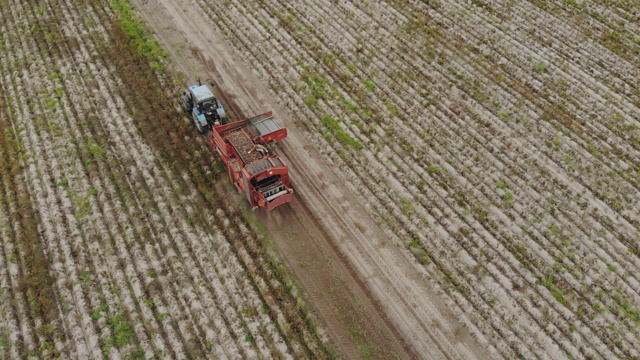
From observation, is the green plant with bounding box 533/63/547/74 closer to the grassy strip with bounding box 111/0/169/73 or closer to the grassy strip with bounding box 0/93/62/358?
the grassy strip with bounding box 111/0/169/73

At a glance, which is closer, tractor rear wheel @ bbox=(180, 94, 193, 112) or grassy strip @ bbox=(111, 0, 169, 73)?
tractor rear wheel @ bbox=(180, 94, 193, 112)

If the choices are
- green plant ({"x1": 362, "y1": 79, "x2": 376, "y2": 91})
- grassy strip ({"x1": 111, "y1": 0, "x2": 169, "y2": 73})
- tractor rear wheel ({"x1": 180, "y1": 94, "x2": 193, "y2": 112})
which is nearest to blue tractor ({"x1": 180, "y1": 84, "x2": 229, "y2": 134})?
tractor rear wheel ({"x1": 180, "y1": 94, "x2": 193, "y2": 112})

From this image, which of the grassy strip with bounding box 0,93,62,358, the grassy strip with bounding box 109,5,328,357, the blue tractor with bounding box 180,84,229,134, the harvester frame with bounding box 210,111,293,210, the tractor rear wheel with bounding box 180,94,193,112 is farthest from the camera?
the tractor rear wheel with bounding box 180,94,193,112

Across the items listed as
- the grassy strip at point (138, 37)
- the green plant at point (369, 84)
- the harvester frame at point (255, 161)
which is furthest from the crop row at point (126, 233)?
the green plant at point (369, 84)

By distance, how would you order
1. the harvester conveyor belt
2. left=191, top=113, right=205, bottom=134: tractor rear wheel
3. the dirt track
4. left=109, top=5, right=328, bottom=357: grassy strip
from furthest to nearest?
left=191, top=113, right=205, bottom=134: tractor rear wheel, the harvester conveyor belt, left=109, top=5, right=328, bottom=357: grassy strip, the dirt track

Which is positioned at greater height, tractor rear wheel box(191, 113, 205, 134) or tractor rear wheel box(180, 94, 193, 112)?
tractor rear wheel box(180, 94, 193, 112)

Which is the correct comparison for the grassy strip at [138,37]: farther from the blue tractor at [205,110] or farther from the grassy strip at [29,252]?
the grassy strip at [29,252]
